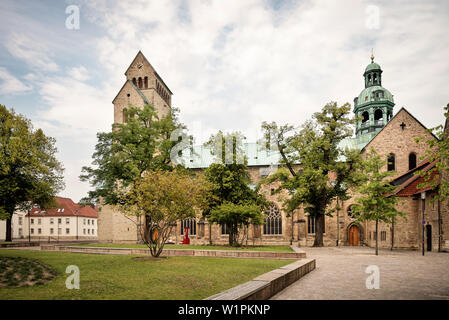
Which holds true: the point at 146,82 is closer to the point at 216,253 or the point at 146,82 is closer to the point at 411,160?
the point at 216,253

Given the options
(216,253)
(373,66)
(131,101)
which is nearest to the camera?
(216,253)

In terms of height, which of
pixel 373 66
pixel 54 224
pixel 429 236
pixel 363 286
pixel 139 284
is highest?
pixel 373 66

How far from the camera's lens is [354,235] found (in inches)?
1547

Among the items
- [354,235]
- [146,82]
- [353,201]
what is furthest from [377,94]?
[146,82]

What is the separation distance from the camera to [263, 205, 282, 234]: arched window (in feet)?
136

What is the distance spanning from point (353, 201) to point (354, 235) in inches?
161

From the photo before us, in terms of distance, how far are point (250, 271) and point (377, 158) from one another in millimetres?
17144

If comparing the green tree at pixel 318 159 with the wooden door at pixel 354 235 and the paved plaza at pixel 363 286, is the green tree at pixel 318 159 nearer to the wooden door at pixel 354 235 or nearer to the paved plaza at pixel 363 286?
the wooden door at pixel 354 235

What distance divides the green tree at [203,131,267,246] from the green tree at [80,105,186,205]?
5.58 m

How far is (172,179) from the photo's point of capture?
A: 1767cm

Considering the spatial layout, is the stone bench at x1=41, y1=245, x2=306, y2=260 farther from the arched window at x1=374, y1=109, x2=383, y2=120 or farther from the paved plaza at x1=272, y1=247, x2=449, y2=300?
the arched window at x1=374, y1=109, x2=383, y2=120

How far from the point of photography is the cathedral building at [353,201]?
3153 centimetres

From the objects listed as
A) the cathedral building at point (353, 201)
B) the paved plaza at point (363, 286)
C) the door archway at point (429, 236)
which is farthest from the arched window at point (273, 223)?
the paved plaza at point (363, 286)

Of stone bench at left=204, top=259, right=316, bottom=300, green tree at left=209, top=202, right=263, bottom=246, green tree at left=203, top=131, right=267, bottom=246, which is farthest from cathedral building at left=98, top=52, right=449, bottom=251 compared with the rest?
stone bench at left=204, top=259, right=316, bottom=300
